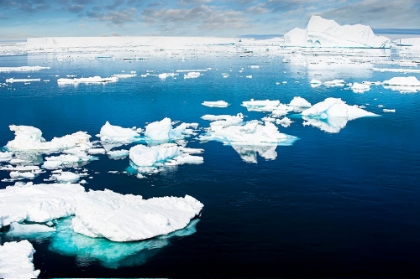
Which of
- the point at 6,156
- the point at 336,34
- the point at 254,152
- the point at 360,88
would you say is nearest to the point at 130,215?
the point at 254,152

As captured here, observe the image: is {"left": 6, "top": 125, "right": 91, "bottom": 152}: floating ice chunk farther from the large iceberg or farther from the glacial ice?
the large iceberg

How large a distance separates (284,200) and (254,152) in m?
6.39

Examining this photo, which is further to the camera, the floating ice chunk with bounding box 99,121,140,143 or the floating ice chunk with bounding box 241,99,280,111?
the floating ice chunk with bounding box 241,99,280,111

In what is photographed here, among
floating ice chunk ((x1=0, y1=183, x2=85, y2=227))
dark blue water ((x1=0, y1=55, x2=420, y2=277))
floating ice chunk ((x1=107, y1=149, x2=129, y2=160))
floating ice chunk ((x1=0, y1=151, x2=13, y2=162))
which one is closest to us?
dark blue water ((x1=0, y1=55, x2=420, y2=277))

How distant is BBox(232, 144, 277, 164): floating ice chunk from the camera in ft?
67.2

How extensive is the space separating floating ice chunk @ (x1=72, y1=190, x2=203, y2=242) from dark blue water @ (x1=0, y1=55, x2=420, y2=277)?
64 cm

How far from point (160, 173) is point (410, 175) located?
11334 mm

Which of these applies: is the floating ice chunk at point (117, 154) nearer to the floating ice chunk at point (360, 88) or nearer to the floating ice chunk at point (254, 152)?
the floating ice chunk at point (254, 152)

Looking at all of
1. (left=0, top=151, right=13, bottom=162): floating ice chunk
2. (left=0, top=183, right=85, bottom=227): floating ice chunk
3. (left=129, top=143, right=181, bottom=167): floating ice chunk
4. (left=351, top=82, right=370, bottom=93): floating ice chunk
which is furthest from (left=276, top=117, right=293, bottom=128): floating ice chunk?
(left=0, top=151, right=13, bottom=162): floating ice chunk

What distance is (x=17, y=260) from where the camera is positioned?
441 inches

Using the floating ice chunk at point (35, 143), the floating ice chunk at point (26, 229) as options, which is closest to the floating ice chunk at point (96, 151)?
the floating ice chunk at point (35, 143)

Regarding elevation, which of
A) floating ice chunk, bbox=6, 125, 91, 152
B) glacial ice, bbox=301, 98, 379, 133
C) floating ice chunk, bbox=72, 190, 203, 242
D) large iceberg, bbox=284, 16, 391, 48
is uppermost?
large iceberg, bbox=284, 16, 391, 48

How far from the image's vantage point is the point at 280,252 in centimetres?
1197

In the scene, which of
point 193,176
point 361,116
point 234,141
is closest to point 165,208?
point 193,176
